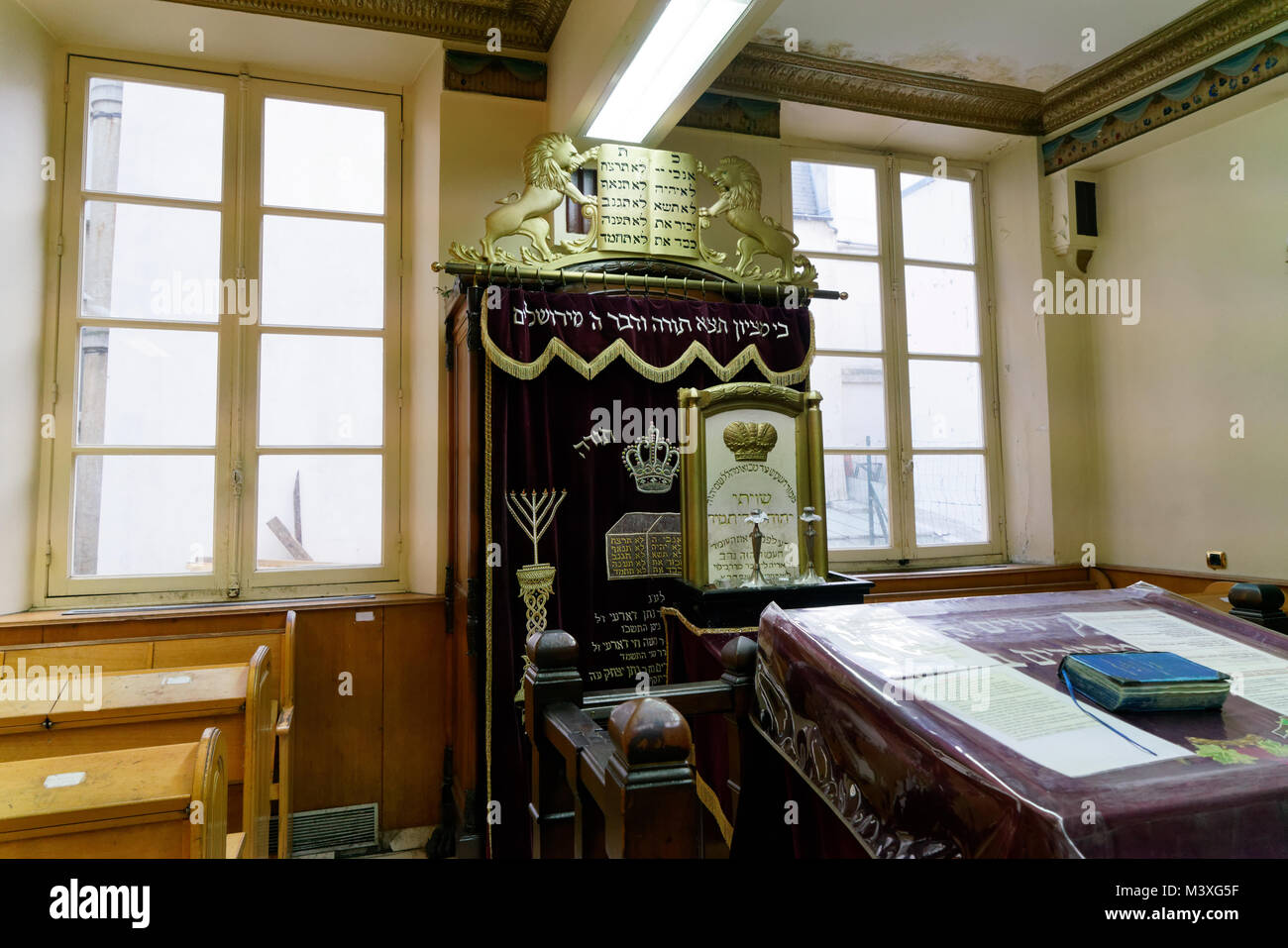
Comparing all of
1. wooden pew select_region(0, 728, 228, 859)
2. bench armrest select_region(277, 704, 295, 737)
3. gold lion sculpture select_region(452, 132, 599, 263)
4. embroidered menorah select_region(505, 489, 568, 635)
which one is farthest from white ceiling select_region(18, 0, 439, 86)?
wooden pew select_region(0, 728, 228, 859)

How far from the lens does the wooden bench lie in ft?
7.84

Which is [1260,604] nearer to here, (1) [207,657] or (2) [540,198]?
(2) [540,198]

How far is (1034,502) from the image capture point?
4.02 metres

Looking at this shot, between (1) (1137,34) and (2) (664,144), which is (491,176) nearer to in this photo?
(2) (664,144)

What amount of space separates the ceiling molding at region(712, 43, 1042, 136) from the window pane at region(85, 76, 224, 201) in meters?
2.40

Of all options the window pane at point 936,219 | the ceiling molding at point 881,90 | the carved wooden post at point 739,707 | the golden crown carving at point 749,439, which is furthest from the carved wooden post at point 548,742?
the window pane at point 936,219

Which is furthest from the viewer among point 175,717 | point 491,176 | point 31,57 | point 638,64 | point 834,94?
point 834,94

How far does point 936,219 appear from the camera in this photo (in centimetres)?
424

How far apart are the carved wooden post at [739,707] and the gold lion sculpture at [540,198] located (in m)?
1.93

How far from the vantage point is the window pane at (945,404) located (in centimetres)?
407

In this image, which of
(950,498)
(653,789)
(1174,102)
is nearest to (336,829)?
(653,789)

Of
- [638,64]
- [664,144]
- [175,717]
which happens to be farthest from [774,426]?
[175,717]

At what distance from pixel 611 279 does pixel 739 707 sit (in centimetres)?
194
